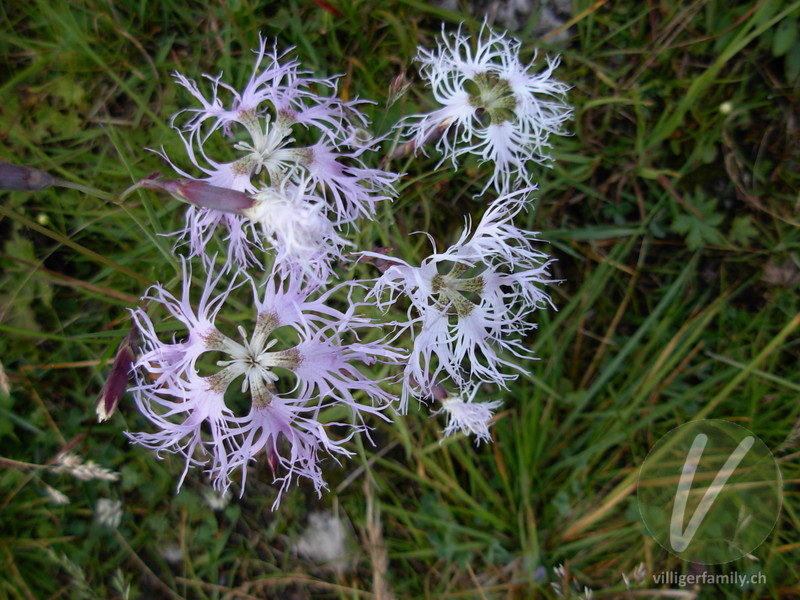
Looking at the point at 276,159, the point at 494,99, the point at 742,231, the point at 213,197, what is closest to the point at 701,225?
the point at 742,231

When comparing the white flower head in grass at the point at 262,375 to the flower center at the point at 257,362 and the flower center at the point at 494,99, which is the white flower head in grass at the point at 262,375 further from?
the flower center at the point at 494,99

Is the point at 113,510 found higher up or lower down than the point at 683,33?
lower down

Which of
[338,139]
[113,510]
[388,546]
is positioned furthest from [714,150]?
[113,510]

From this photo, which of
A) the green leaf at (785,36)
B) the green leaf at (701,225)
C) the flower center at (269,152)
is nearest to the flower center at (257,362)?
the flower center at (269,152)

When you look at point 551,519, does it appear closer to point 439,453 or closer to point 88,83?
point 439,453

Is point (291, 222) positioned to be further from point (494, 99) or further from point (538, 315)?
point (538, 315)

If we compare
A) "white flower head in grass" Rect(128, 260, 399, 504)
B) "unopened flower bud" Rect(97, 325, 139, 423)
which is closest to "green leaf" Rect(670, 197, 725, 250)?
"white flower head in grass" Rect(128, 260, 399, 504)
